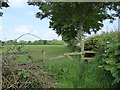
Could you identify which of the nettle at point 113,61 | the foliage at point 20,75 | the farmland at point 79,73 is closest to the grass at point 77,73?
the farmland at point 79,73

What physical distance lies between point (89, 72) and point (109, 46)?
0.52 metres

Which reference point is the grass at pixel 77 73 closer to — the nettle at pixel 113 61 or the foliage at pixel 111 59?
the foliage at pixel 111 59

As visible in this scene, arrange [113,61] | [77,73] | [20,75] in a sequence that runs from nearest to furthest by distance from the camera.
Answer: [20,75], [113,61], [77,73]

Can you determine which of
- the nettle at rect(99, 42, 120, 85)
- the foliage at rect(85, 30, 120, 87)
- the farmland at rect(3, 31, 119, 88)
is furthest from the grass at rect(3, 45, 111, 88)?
the nettle at rect(99, 42, 120, 85)

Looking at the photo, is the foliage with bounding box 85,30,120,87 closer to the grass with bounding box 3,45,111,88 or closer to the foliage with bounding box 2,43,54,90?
the grass with bounding box 3,45,111,88

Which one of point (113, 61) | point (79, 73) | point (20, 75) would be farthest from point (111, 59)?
point (20, 75)

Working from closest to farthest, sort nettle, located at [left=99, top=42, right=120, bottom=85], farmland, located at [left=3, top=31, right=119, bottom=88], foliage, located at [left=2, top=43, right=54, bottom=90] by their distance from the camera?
1. foliage, located at [left=2, top=43, right=54, bottom=90]
2. nettle, located at [left=99, top=42, right=120, bottom=85]
3. farmland, located at [left=3, top=31, right=119, bottom=88]

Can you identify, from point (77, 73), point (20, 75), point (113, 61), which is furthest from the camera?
point (77, 73)

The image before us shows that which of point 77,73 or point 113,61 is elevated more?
point 113,61

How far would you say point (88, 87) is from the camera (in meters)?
3.65

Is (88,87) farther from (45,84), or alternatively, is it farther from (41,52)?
(45,84)

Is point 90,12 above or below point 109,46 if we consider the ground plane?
above

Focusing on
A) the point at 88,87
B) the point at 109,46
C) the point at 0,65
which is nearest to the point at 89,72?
the point at 88,87

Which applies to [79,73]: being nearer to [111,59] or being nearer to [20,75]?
[111,59]
